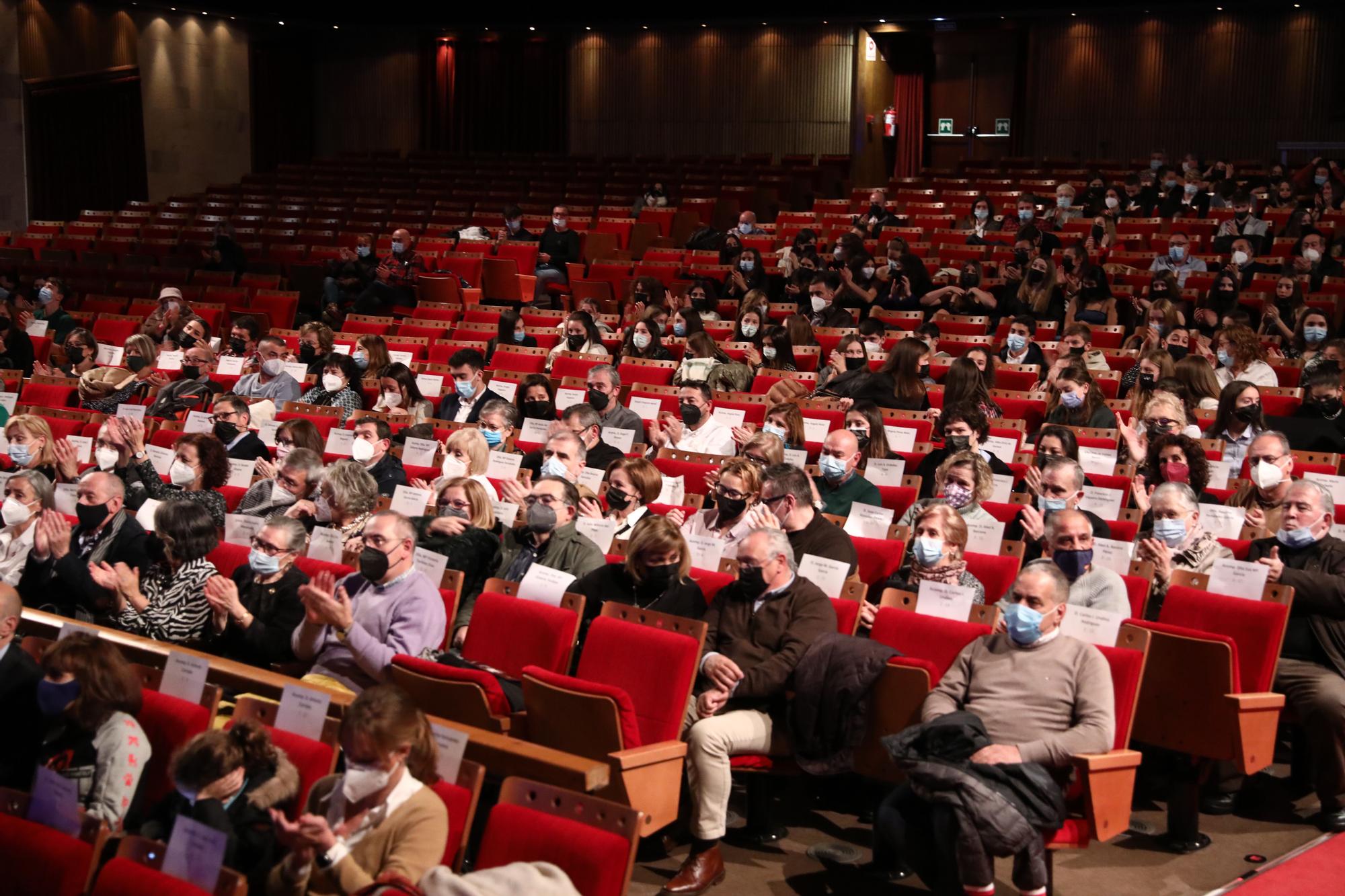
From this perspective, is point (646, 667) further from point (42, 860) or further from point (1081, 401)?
point (1081, 401)

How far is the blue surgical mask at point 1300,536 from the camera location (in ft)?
15.3

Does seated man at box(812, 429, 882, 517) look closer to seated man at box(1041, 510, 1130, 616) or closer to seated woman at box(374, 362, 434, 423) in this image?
seated man at box(1041, 510, 1130, 616)

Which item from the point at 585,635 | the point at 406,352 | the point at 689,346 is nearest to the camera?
the point at 585,635

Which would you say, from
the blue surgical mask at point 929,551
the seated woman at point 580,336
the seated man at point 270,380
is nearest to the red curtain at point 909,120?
the seated woman at point 580,336

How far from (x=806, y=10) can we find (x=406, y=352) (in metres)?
10.8

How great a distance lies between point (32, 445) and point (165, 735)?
3549 millimetres

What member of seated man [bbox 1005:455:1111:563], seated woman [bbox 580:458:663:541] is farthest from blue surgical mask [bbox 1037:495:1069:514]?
seated woman [bbox 580:458:663:541]

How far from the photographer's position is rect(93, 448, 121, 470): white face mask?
21.5ft

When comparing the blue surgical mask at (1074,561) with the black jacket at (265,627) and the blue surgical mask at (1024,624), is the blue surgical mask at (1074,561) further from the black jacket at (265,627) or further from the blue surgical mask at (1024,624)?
the black jacket at (265,627)

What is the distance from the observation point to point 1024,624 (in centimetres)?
382

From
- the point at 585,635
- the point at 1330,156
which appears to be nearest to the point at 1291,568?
the point at 585,635

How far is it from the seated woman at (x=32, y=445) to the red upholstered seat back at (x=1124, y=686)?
501 centimetres

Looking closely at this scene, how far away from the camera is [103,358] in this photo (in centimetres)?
996

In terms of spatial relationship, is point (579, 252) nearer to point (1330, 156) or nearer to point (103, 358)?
point (103, 358)
